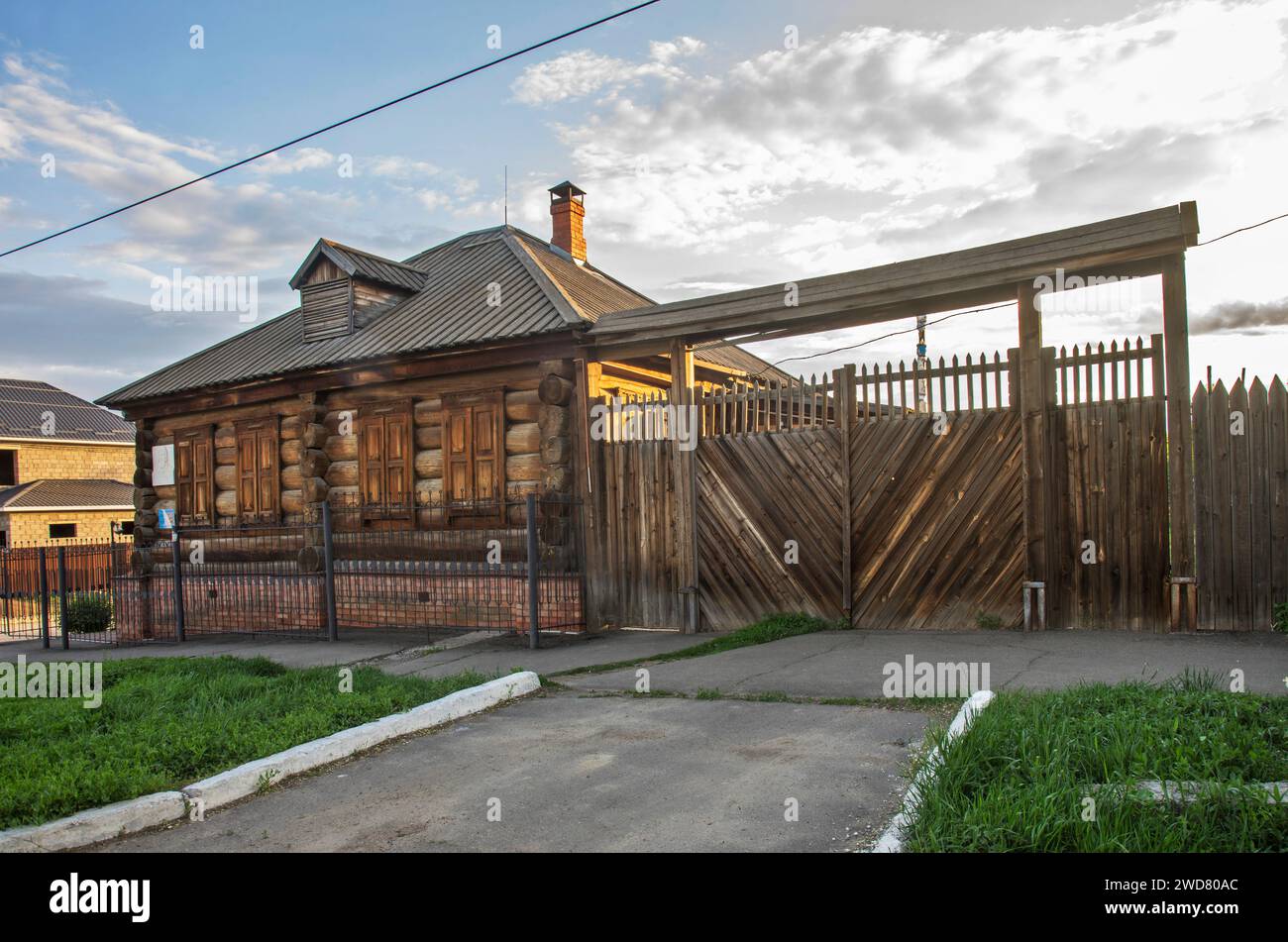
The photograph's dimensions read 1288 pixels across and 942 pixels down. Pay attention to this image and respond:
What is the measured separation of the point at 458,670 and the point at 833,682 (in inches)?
159

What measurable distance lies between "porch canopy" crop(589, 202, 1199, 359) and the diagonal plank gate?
74 cm

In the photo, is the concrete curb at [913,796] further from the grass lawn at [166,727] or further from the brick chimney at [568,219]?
the brick chimney at [568,219]

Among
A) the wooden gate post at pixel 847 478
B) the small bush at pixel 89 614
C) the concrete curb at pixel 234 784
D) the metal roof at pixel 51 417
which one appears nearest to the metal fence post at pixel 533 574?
the concrete curb at pixel 234 784

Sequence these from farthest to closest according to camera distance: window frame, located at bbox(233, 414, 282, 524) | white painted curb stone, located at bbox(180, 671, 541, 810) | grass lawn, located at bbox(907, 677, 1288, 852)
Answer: window frame, located at bbox(233, 414, 282, 524) < white painted curb stone, located at bbox(180, 671, 541, 810) < grass lawn, located at bbox(907, 677, 1288, 852)

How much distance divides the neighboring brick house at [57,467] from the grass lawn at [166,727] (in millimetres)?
Answer: 34732

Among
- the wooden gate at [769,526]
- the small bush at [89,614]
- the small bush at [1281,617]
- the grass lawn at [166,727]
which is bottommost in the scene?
the small bush at [89,614]

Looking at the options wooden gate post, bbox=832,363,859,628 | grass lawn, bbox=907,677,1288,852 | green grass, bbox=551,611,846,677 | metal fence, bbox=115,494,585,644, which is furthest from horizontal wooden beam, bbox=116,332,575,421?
grass lawn, bbox=907,677,1288,852

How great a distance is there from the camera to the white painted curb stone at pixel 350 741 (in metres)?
5.44

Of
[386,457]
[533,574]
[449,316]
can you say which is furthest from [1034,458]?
[386,457]

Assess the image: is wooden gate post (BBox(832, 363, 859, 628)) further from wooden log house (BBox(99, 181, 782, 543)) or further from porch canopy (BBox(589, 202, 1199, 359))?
wooden log house (BBox(99, 181, 782, 543))

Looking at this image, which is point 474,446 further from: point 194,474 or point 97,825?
point 97,825

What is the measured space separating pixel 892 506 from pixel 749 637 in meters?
2.13

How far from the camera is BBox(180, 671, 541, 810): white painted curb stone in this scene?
5441 mm

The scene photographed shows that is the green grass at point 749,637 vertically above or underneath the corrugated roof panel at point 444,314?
underneath
